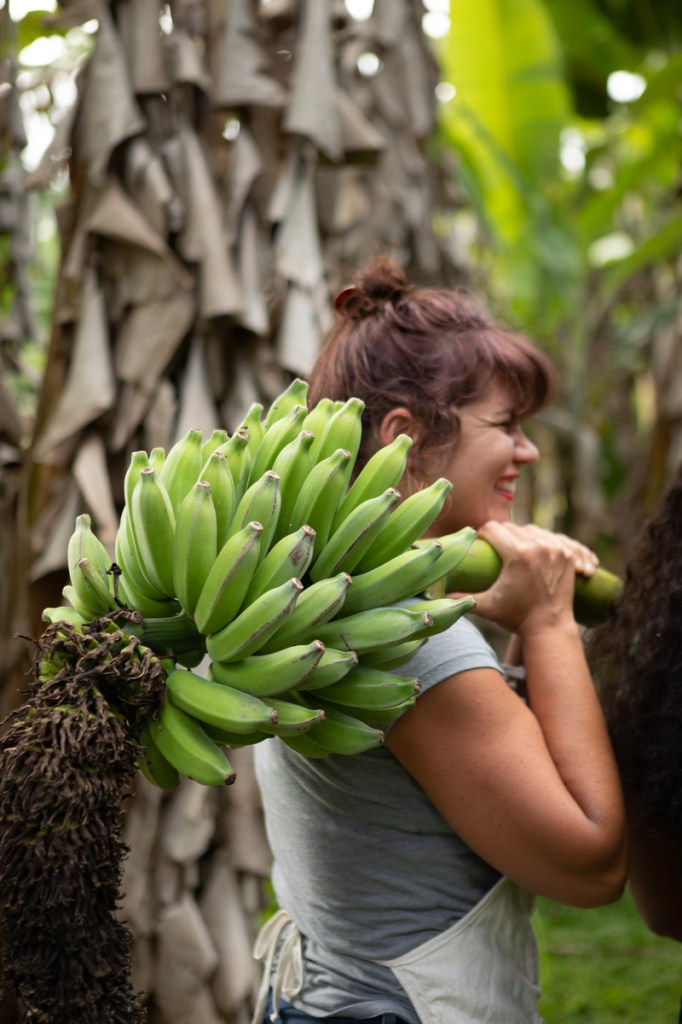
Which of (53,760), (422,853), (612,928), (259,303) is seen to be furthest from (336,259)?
(612,928)

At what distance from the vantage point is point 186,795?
2164mm

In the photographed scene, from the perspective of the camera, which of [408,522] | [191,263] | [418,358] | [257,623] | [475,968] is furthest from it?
[191,263]

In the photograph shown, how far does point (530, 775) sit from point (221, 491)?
49 cm

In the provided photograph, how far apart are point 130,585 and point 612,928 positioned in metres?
3.27

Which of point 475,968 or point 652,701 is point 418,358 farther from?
point 475,968

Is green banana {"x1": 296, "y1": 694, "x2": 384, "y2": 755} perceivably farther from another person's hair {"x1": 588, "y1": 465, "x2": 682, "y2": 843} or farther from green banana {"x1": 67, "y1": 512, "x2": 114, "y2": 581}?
another person's hair {"x1": 588, "y1": 465, "x2": 682, "y2": 843}

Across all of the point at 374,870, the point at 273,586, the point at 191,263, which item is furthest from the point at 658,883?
the point at 191,263

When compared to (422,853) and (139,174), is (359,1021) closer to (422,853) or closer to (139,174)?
(422,853)

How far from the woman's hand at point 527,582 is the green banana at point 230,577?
44 cm

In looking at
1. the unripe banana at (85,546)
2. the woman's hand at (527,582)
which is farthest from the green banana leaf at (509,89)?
the unripe banana at (85,546)

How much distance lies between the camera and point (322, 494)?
993mm

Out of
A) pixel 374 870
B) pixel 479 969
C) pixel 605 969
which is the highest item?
pixel 374 870

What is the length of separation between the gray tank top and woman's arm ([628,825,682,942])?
0.28 m

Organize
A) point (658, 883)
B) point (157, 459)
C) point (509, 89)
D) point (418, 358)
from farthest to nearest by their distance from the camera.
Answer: point (509, 89) → point (658, 883) → point (418, 358) → point (157, 459)
